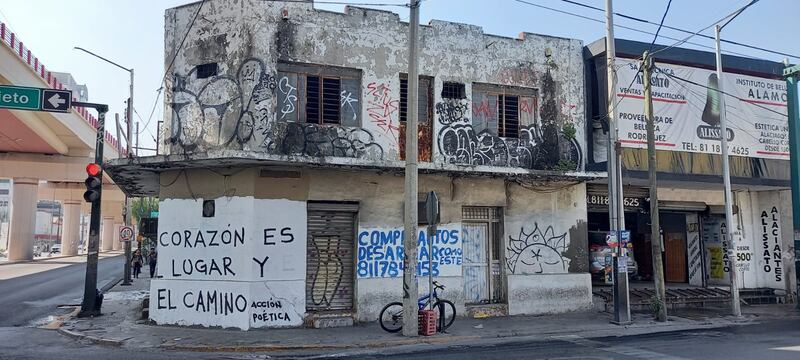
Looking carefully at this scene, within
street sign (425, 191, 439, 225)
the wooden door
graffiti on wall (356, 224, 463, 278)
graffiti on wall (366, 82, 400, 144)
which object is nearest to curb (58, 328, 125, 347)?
graffiti on wall (356, 224, 463, 278)

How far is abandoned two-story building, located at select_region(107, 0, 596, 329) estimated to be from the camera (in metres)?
13.4

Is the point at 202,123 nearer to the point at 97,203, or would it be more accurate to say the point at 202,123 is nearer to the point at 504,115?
the point at 97,203

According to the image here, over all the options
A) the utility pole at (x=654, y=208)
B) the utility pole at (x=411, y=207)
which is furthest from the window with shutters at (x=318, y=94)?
the utility pole at (x=654, y=208)

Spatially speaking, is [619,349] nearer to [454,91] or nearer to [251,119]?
[454,91]

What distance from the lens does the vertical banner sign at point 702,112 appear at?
1716 cm

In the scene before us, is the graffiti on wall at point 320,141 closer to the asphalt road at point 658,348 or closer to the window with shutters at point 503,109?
the window with shutters at point 503,109

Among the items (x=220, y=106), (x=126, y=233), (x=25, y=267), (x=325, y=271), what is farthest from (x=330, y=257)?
(x=25, y=267)

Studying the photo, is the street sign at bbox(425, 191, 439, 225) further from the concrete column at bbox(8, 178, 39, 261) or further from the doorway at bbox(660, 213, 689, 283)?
the concrete column at bbox(8, 178, 39, 261)

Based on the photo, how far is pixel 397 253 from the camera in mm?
14672

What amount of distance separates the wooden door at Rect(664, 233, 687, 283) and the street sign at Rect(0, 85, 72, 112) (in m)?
19.7

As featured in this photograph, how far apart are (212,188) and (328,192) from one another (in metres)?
2.63

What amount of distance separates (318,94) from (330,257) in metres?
3.87

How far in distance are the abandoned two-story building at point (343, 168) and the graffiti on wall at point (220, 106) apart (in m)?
0.03

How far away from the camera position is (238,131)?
44.8 feet
